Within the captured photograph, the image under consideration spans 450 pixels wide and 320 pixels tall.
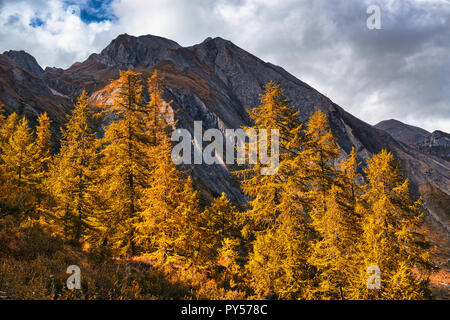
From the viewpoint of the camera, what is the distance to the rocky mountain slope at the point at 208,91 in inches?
2682

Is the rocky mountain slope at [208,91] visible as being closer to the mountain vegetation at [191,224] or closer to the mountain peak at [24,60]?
the mountain peak at [24,60]

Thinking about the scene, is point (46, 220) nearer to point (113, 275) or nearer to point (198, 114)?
point (113, 275)

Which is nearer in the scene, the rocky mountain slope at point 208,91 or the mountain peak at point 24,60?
the rocky mountain slope at point 208,91

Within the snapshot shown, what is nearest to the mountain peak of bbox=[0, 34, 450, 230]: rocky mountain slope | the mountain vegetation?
bbox=[0, 34, 450, 230]: rocky mountain slope

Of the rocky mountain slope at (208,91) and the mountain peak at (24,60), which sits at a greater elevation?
the mountain peak at (24,60)

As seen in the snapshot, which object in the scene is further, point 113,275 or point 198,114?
point 198,114

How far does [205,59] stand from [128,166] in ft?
468

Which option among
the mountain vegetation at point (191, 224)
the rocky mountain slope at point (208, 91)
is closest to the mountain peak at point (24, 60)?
the rocky mountain slope at point (208, 91)

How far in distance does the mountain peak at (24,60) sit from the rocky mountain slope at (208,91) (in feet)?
3.45

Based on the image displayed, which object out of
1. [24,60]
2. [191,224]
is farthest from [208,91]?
[24,60]

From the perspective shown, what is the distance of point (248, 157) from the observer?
518 inches

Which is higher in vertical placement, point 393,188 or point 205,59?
point 205,59

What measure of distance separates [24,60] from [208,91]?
13309 cm
